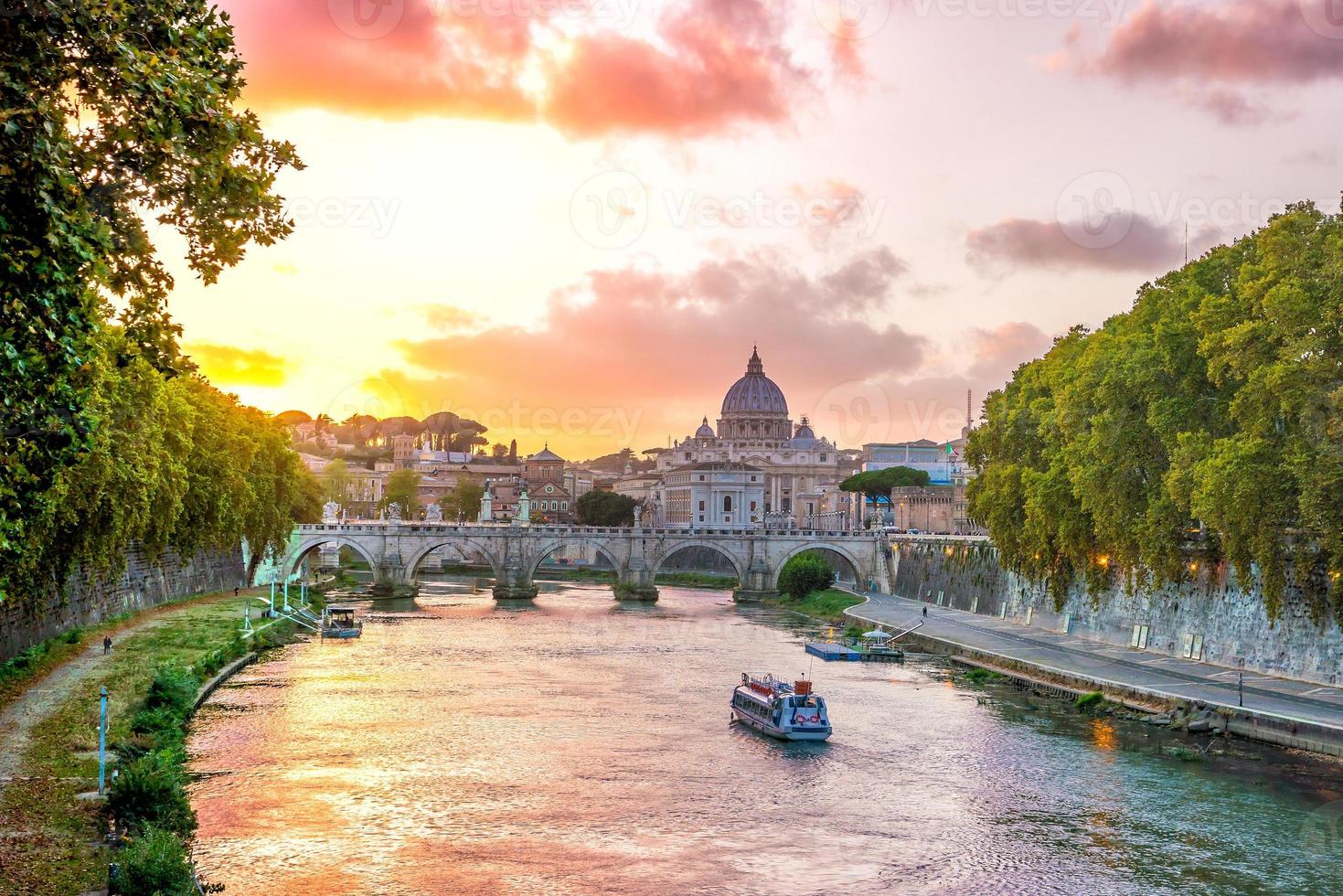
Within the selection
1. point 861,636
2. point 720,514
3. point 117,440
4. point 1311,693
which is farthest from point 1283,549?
point 720,514

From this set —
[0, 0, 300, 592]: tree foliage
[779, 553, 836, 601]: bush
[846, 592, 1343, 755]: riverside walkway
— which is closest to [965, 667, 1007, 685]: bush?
[846, 592, 1343, 755]: riverside walkway

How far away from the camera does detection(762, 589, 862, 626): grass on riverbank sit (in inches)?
3051

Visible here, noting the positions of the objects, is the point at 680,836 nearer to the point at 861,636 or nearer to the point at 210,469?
the point at 210,469

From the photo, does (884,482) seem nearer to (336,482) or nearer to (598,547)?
(598,547)

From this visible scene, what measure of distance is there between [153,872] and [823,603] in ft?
220

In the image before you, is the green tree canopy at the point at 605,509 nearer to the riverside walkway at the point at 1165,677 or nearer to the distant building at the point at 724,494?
the distant building at the point at 724,494

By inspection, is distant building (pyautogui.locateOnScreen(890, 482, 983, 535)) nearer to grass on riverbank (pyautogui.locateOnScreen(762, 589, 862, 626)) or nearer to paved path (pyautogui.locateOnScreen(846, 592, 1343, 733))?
grass on riverbank (pyautogui.locateOnScreen(762, 589, 862, 626))

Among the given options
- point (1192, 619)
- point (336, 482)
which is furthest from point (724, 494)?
point (1192, 619)

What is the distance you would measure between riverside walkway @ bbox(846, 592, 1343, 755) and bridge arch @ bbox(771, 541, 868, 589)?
96.5 feet

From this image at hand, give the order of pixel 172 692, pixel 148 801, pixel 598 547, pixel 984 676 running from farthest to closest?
pixel 598 547 < pixel 984 676 < pixel 172 692 < pixel 148 801

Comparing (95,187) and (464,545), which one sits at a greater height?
(95,187)

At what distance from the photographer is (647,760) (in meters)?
33.8

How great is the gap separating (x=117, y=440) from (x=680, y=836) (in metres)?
16.4

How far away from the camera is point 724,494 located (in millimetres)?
184125
